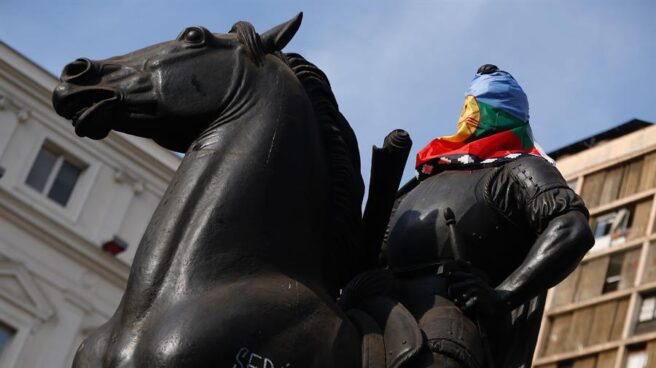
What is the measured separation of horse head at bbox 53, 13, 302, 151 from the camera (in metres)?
5.51

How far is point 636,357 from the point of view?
1565 inches

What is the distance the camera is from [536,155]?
637 centimetres

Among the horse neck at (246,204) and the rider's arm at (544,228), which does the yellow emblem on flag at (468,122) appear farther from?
the horse neck at (246,204)

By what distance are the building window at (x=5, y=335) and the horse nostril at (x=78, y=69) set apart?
2241cm

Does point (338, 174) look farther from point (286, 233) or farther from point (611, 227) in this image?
point (611, 227)

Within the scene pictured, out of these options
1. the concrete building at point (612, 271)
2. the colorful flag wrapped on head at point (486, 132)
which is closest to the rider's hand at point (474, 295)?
the colorful flag wrapped on head at point (486, 132)

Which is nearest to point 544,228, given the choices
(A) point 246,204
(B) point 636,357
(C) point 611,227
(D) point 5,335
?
(A) point 246,204

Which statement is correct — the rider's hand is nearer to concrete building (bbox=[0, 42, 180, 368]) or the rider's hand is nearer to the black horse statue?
the black horse statue

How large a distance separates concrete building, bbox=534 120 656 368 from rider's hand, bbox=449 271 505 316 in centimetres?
3432

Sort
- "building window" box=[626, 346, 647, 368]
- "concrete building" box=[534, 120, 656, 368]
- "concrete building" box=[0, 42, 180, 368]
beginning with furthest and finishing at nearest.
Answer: "concrete building" box=[534, 120, 656, 368] → "building window" box=[626, 346, 647, 368] → "concrete building" box=[0, 42, 180, 368]

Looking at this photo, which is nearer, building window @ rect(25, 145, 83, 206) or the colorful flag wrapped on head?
the colorful flag wrapped on head

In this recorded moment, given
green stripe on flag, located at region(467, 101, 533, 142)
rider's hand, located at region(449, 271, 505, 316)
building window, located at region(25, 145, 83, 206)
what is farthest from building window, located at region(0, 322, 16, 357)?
rider's hand, located at region(449, 271, 505, 316)

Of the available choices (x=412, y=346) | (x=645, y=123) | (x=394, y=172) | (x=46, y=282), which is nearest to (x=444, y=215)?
(x=394, y=172)

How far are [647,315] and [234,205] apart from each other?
36705 millimetres
